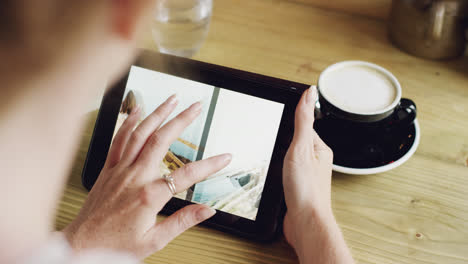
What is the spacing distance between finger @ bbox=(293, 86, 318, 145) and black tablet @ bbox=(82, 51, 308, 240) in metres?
0.02

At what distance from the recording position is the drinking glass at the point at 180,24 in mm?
690

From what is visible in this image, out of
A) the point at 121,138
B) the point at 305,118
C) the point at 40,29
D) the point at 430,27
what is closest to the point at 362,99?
the point at 305,118

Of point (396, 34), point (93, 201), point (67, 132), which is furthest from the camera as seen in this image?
point (396, 34)

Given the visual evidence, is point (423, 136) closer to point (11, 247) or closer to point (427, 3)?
point (427, 3)

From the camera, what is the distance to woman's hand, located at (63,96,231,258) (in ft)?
1.51

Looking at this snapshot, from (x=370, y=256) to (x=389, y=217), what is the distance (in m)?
0.07

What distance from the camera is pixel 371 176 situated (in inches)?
24.3

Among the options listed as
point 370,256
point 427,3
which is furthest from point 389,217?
point 427,3

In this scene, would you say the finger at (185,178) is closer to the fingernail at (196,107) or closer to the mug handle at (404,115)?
the fingernail at (196,107)

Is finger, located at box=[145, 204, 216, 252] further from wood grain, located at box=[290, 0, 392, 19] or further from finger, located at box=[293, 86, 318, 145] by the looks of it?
wood grain, located at box=[290, 0, 392, 19]

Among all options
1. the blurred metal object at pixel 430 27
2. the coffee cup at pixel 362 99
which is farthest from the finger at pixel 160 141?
the blurred metal object at pixel 430 27

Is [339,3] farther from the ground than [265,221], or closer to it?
farther from the ground

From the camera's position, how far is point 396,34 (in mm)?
787

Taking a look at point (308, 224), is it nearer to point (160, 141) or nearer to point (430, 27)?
point (160, 141)
